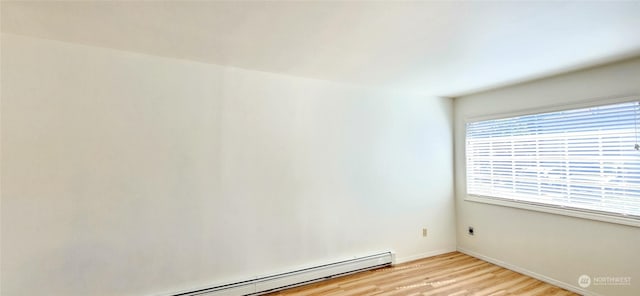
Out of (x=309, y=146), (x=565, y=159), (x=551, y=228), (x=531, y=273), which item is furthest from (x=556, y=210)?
(x=309, y=146)

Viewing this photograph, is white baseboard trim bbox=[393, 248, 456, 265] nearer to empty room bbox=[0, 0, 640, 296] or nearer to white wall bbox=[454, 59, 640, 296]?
empty room bbox=[0, 0, 640, 296]

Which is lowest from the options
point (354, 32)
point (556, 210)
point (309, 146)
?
point (556, 210)

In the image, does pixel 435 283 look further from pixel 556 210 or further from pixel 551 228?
pixel 556 210

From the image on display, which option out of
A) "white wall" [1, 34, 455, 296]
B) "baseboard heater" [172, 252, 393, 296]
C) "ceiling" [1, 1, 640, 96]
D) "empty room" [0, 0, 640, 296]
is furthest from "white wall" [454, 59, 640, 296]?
"baseboard heater" [172, 252, 393, 296]

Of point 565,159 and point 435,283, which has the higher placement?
point 565,159

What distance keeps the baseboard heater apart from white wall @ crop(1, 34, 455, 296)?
9cm

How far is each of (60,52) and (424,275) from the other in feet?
13.2

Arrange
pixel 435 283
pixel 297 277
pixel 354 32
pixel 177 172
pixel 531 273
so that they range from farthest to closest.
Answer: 1. pixel 531 273
2. pixel 435 283
3. pixel 297 277
4. pixel 177 172
5. pixel 354 32

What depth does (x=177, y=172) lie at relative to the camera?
2498mm

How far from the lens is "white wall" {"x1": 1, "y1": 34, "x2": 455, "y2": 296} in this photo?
208 cm

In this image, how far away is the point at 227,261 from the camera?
2.67m

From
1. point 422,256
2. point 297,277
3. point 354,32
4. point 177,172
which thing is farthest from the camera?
point 422,256

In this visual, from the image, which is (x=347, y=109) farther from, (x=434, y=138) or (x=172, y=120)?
(x=172, y=120)

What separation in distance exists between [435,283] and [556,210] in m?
1.50
